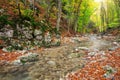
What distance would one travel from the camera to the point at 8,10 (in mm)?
20797

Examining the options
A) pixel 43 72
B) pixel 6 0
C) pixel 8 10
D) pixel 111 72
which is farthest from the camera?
pixel 6 0

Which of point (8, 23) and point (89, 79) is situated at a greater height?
point (8, 23)

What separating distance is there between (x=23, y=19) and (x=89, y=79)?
40.7ft

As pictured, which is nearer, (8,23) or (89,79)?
(89,79)

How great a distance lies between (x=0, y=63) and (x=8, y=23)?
6.17 metres

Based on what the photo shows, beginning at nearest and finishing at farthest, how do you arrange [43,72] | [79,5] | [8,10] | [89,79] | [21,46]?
[89,79]
[43,72]
[21,46]
[8,10]
[79,5]

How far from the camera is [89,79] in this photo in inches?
381

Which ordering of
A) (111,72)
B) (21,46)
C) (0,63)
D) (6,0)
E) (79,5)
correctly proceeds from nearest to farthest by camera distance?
(111,72) < (0,63) < (21,46) < (6,0) < (79,5)

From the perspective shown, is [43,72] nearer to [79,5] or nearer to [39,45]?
[39,45]

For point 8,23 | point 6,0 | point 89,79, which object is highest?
point 6,0

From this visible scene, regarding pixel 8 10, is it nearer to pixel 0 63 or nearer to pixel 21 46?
pixel 21 46

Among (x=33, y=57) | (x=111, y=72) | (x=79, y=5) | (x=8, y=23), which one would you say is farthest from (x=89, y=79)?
(x=79, y=5)

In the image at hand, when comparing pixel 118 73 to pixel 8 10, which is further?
pixel 8 10

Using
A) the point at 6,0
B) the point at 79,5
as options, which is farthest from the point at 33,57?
the point at 79,5
